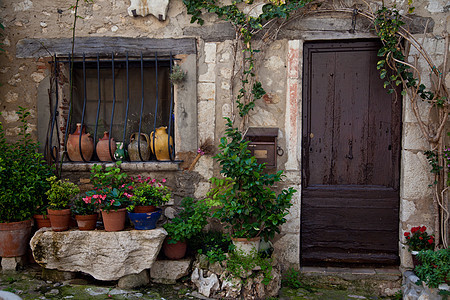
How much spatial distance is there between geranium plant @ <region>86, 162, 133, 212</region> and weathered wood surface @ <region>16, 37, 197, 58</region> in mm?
1210

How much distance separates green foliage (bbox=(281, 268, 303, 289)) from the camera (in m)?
3.28

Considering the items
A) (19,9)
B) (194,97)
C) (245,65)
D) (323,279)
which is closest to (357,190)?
(323,279)

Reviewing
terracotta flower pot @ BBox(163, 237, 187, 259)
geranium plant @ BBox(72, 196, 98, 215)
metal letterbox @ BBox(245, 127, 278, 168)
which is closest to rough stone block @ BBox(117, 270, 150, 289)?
terracotta flower pot @ BBox(163, 237, 187, 259)

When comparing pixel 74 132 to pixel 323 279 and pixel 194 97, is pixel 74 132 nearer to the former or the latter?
pixel 194 97

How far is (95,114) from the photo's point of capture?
3.97 m

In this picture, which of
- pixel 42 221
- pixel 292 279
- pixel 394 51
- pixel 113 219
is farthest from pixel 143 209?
pixel 394 51

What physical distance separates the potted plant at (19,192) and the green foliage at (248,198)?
1.73m

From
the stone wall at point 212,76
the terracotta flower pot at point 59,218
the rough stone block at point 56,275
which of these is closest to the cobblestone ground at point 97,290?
the rough stone block at point 56,275

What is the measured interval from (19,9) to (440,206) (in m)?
4.62

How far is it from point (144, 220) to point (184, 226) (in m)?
0.36

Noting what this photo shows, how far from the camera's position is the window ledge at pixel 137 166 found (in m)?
3.50

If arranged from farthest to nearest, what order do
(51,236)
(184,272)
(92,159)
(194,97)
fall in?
1. (92,159)
2. (194,97)
3. (184,272)
4. (51,236)

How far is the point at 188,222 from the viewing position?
125 inches

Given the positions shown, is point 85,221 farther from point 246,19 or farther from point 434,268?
point 434,268
